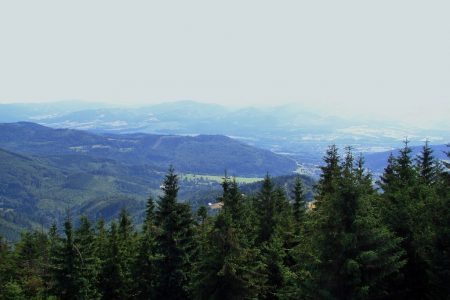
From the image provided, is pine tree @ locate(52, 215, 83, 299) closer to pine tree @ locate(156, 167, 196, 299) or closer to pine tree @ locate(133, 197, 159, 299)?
pine tree @ locate(133, 197, 159, 299)

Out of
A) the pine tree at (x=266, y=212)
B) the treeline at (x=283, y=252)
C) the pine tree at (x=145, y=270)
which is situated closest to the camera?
the treeline at (x=283, y=252)

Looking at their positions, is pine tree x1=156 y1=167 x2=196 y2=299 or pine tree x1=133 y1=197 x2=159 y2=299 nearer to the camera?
pine tree x1=156 y1=167 x2=196 y2=299

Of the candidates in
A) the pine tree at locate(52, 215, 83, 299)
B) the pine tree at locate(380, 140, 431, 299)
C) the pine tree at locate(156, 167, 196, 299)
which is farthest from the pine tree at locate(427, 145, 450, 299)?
the pine tree at locate(52, 215, 83, 299)

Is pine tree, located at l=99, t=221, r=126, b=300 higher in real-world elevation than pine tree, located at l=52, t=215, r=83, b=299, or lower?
lower

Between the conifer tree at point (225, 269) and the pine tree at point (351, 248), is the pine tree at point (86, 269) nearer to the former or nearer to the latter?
the conifer tree at point (225, 269)

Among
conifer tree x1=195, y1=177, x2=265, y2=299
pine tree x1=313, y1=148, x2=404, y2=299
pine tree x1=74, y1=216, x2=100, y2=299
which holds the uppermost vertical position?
pine tree x1=313, y1=148, x2=404, y2=299

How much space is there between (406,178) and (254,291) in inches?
692

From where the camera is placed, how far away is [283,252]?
102 ft

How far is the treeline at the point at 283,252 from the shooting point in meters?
20.1

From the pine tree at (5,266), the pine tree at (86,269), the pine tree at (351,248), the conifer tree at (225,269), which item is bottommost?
the pine tree at (5,266)

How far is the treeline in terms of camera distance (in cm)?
2009

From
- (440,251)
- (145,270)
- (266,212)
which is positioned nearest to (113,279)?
(145,270)

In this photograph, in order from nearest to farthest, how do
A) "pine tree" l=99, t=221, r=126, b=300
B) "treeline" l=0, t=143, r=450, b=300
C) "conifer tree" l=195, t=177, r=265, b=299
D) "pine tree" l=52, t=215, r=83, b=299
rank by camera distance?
1. "treeline" l=0, t=143, r=450, b=300
2. "conifer tree" l=195, t=177, r=265, b=299
3. "pine tree" l=52, t=215, r=83, b=299
4. "pine tree" l=99, t=221, r=126, b=300

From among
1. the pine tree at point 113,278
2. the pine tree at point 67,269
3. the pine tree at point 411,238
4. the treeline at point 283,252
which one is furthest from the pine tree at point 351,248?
the pine tree at point 113,278
